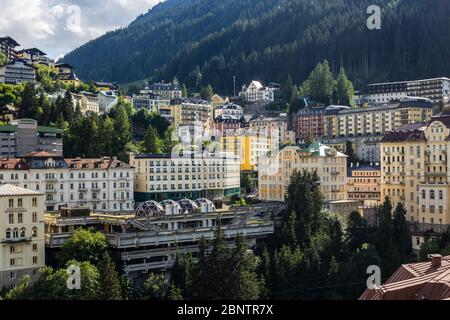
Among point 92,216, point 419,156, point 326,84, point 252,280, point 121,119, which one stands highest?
point 326,84

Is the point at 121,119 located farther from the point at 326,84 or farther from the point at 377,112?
the point at 326,84

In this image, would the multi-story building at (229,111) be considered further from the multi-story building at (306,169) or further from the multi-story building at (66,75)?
the multi-story building at (306,169)

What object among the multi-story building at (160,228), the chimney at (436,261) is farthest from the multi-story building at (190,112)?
the chimney at (436,261)

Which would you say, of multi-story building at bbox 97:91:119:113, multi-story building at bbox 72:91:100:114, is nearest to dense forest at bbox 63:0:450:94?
multi-story building at bbox 97:91:119:113

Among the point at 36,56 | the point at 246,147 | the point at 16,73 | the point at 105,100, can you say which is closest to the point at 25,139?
the point at 16,73

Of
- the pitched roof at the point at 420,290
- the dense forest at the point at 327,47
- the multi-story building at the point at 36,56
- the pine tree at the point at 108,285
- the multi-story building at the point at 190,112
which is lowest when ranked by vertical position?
the pine tree at the point at 108,285

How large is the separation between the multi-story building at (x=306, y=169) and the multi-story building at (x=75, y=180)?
52.8 ft

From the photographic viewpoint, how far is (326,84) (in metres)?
130

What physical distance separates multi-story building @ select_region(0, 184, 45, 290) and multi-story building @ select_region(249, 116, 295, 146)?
55.6 m

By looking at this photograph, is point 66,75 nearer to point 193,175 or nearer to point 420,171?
point 193,175

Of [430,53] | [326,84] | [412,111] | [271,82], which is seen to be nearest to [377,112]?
[412,111]

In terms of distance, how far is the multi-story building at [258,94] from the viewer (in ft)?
466

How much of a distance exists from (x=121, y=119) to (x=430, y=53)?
80.3 m
